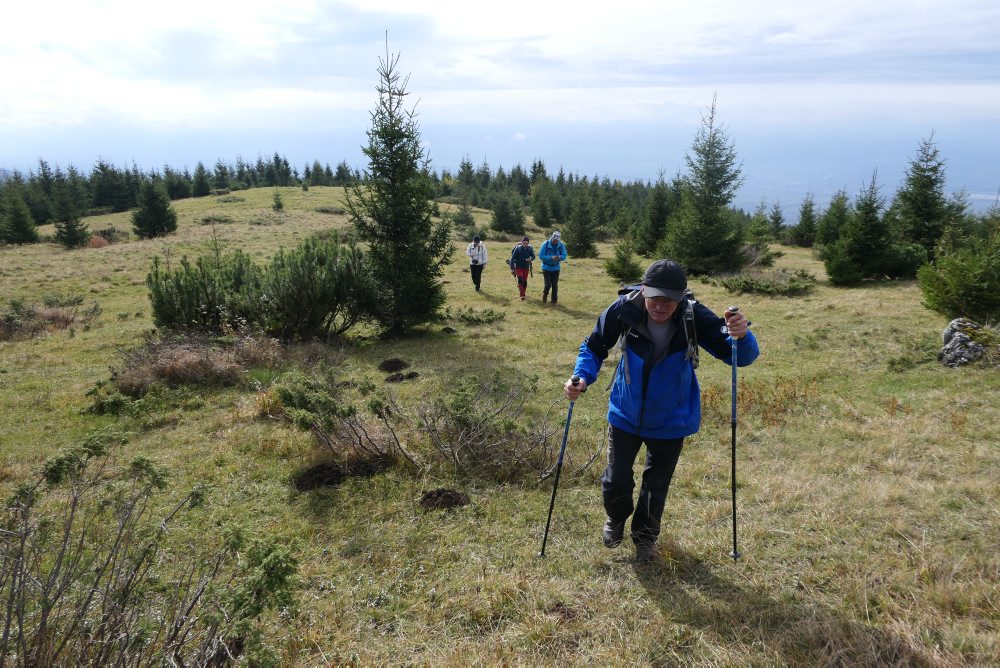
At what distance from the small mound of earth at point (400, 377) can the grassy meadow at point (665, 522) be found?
28 cm

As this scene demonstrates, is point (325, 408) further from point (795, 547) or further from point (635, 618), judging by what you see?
point (795, 547)

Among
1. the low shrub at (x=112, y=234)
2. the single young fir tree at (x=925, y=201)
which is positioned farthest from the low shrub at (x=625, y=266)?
the low shrub at (x=112, y=234)

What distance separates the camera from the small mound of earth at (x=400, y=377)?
362 inches

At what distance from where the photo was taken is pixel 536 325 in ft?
44.7

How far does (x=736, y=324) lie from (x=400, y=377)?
21.9ft

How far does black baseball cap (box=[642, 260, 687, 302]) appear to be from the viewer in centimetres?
351

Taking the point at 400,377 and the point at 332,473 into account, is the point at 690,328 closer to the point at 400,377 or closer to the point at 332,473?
the point at 332,473

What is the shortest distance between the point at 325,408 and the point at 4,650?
168 inches

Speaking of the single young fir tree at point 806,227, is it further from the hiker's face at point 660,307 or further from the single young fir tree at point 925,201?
the hiker's face at point 660,307

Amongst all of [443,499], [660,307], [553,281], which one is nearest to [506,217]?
[553,281]

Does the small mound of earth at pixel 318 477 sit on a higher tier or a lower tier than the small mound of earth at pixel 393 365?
higher

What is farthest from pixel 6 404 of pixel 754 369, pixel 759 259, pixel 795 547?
pixel 759 259

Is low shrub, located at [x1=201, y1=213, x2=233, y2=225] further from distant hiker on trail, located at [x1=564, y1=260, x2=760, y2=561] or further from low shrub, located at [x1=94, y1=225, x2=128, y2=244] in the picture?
distant hiker on trail, located at [x1=564, y1=260, x2=760, y2=561]

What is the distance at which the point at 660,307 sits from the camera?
3.61 meters
